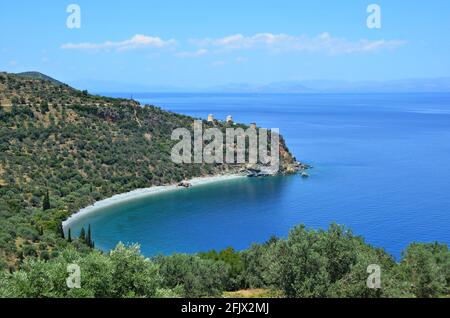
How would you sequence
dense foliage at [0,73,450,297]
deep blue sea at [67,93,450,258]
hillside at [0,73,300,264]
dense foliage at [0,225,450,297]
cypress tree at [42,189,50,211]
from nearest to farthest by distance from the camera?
dense foliage at [0,225,450,297] < dense foliage at [0,73,450,297] < deep blue sea at [67,93,450,258] < cypress tree at [42,189,50,211] < hillside at [0,73,300,264]

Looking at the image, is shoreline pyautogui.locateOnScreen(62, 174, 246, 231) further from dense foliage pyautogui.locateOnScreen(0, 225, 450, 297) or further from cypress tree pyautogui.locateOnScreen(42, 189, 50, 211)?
dense foliage pyautogui.locateOnScreen(0, 225, 450, 297)

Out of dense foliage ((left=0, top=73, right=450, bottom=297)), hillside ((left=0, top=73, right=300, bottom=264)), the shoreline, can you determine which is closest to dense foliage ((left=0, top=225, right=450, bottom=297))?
dense foliage ((left=0, top=73, right=450, bottom=297))

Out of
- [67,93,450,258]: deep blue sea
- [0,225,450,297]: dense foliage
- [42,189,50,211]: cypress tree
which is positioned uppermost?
[0,225,450,297]: dense foliage

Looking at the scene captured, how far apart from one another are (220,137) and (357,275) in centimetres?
7570

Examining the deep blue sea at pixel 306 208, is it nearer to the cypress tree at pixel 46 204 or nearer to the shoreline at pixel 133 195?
the shoreline at pixel 133 195

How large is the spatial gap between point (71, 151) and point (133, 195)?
11.9m

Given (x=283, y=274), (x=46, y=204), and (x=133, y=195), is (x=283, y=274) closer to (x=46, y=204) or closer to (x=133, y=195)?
(x=46, y=204)

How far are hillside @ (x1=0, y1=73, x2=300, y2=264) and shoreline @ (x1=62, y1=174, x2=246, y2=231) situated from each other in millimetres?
948

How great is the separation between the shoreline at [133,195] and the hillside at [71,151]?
0.95 metres

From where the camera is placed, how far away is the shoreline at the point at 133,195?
5719cm

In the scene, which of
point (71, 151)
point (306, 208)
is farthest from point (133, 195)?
point (306, 208)

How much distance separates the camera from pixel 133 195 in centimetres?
6969

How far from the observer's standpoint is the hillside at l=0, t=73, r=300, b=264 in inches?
2248
